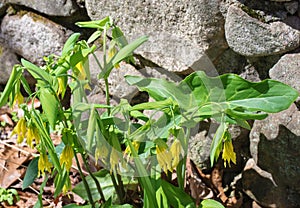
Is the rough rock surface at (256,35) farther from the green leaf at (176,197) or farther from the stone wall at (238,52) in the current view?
the green leaf at (176,197)

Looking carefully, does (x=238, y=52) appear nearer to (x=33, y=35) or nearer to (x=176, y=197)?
(x=176, y=197)

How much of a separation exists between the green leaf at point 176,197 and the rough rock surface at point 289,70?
0.50m

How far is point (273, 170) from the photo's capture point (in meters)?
2.09

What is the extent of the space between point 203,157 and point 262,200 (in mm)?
283

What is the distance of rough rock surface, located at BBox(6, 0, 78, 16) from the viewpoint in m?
2.41

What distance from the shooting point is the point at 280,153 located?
2.03 meters

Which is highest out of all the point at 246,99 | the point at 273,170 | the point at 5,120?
the point at 246,99

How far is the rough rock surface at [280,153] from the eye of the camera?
1969 millimetres

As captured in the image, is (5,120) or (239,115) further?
(5,120)

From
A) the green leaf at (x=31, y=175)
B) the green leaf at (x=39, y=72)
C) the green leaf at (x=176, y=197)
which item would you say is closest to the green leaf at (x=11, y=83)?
the green leaf at (x=39, y=72)

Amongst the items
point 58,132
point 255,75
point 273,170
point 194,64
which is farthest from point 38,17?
point 273,170

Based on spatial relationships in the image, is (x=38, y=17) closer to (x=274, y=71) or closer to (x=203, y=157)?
(x=203, y=157)

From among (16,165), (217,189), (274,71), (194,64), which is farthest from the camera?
(16,165)

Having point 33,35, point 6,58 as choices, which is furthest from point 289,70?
point 6,58
